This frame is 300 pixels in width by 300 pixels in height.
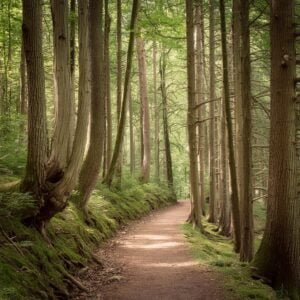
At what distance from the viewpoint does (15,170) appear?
9555 millimetres

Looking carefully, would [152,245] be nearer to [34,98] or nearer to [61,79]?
[61,79]

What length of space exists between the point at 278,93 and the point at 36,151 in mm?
4487

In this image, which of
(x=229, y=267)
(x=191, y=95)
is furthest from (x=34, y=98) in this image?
(x=191, y=95)

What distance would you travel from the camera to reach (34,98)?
7137mm

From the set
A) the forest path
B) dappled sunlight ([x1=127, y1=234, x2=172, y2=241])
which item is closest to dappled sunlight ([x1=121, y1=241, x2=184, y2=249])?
the forest path

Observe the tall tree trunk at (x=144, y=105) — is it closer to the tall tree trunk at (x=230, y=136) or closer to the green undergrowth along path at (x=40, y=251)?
the tall tree trunk at (x=230, y=136)

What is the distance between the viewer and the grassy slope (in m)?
7.16

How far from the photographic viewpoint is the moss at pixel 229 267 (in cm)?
714

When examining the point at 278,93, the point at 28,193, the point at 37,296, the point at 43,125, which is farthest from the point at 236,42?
the point at 37,296

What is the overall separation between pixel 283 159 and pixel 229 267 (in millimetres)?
2781

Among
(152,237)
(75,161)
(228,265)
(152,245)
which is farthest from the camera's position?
(152,237)

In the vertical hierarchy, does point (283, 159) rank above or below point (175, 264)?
above

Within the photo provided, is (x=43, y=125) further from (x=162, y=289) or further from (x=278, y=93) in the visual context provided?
(x=278, y=93)

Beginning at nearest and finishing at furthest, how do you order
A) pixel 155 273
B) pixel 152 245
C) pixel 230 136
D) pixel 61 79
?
1. pixel 61 79
2. pixel 155 273
3. pixel 230 136
4. pixel 152 245
